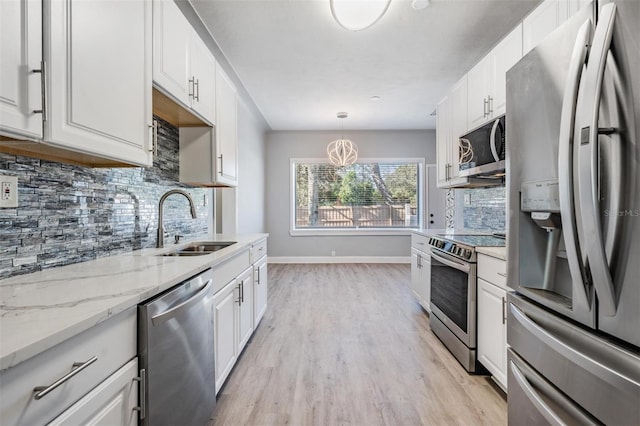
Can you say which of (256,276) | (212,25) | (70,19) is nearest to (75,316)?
(70,19)

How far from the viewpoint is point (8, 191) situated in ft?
3.89

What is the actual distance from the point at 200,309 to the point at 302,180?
17.0ft

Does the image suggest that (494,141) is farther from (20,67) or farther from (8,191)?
(8,191)

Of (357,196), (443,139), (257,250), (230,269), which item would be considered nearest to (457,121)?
(443,139)

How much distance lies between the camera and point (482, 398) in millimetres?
1882

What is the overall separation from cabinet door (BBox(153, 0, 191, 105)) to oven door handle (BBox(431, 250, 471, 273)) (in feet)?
7.17

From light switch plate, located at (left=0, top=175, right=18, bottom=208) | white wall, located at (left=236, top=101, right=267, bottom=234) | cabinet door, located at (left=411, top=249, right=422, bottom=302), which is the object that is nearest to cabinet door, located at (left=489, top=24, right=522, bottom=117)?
cabinet door, located at (left=411, top=249, right=422, bottom=302)

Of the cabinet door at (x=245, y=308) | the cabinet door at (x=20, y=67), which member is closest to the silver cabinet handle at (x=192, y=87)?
the cabinet door at (x=20, y=67)

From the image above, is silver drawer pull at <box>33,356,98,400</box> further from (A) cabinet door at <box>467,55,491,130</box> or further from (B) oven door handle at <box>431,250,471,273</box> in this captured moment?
(A) cabinet door at <box>467,55,491,130</box>

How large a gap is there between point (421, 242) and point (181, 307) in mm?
2642

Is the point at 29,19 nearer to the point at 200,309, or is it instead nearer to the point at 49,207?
the point at 49,207

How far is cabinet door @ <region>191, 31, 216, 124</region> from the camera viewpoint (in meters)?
2.05

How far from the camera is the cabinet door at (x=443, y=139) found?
3.25m

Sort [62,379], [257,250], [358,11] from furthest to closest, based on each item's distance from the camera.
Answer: [257,250], [358,11], [62,379]
